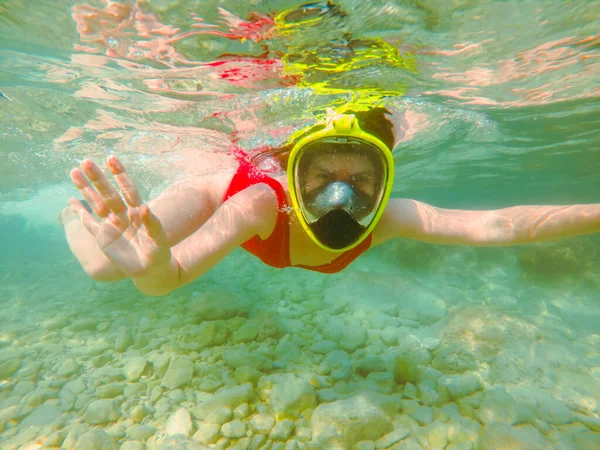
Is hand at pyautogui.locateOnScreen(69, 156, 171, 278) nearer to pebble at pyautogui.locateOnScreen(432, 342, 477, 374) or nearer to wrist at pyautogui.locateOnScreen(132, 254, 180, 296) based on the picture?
wrist at pyautogui.locateOnScreen(132, 254, 180, 296)

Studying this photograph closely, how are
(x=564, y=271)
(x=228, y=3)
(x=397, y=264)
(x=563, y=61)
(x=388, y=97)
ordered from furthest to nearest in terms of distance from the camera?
(x=397, y=264) < (x=564, y=271) < (x=388, y=97) < (x=563, y=61) < (x=228, y=3)

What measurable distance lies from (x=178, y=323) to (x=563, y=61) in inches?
364

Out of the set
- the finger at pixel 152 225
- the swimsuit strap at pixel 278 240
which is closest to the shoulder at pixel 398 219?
the swimsuit strap at pixel 278 240

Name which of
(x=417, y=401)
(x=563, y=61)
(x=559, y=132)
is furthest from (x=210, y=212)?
(x=559, y=132)

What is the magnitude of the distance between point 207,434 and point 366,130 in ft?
20.4

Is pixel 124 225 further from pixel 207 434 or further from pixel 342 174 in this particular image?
pixel 207 434

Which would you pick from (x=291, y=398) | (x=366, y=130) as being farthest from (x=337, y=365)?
(x=366, y=130)

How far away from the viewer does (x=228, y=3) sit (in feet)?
11.9

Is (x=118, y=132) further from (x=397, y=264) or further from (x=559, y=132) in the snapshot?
(x=559, y=132)

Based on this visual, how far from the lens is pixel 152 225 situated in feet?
6.57

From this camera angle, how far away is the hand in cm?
203

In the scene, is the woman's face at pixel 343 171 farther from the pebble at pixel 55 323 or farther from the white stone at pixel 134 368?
the pebble at pixel 55 323

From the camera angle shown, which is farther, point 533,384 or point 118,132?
point 118,132

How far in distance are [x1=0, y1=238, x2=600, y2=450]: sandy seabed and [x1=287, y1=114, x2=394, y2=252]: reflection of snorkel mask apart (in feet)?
6.85
